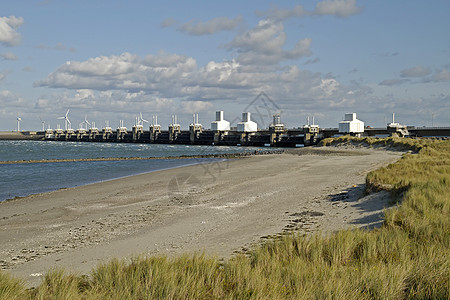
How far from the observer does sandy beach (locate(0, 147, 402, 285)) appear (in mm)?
10352

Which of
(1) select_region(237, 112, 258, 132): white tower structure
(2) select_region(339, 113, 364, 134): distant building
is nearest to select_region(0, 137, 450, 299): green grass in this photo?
(2) select_region(339, 113, 364, 134): distant building

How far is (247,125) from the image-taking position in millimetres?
114250

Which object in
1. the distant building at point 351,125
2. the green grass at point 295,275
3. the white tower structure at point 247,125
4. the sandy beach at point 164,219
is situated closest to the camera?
the green grass at point 295,275

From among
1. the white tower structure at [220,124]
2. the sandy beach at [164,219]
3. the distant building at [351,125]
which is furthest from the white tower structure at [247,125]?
the sandy beach at [164,219]

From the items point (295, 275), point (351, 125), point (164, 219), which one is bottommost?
point (164, 219)

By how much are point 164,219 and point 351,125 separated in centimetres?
8576

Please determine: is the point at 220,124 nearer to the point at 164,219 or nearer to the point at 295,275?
the point at 164,219

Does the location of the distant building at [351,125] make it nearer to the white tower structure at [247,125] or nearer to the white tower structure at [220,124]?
the white tower structure at [247,125]

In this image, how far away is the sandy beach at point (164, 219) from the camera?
1035 cm

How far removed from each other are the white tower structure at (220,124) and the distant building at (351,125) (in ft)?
126

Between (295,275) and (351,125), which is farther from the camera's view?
(351,125)

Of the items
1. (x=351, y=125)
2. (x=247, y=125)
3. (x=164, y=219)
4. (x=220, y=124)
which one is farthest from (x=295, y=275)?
(x=220, y=124)

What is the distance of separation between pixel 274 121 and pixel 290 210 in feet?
321

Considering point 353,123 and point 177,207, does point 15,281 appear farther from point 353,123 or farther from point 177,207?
point 353,123
